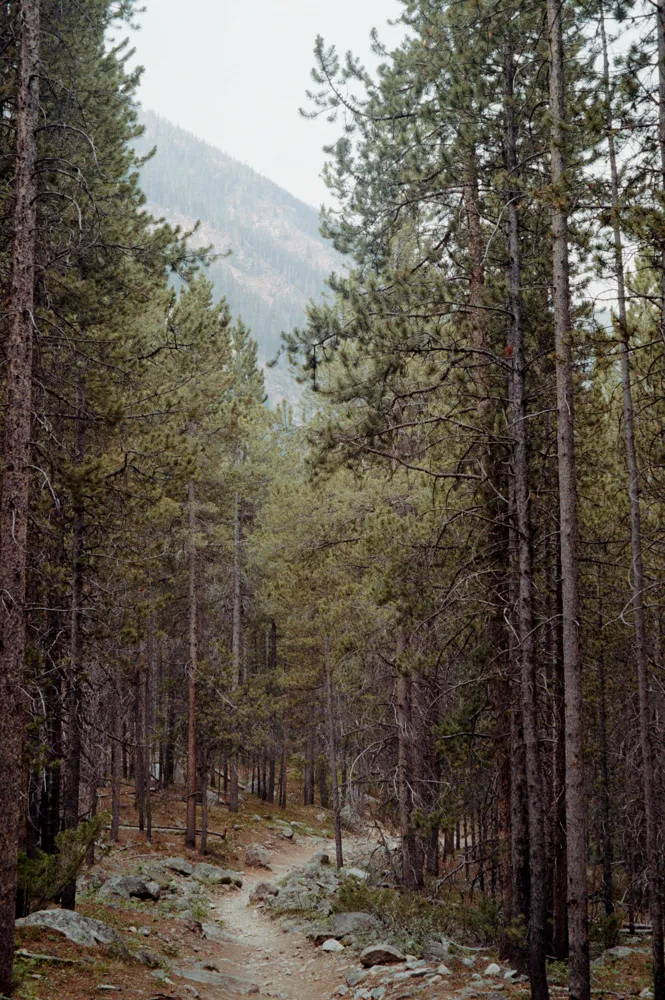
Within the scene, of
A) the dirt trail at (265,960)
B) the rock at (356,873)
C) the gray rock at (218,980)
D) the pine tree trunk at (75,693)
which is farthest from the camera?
the rock at (356,873)

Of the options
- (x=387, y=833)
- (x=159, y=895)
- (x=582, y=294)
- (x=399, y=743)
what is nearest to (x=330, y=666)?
(x=399, y=743)

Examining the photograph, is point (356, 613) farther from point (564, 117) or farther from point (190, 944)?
point (564, 117)

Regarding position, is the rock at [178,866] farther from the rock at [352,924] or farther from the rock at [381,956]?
the rock at [381,956]

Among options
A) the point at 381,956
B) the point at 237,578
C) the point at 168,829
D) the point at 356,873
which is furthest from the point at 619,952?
the point at 237,578

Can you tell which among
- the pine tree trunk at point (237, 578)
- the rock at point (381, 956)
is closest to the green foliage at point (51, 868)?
the rock at point (381, 956)

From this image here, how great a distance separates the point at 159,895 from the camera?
49.6ft

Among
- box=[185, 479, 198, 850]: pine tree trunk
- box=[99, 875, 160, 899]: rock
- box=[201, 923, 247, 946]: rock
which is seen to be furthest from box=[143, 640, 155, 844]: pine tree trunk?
box=[201, 923, 247, 946]: rock

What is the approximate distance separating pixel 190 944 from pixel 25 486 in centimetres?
889

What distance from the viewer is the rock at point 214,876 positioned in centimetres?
1881

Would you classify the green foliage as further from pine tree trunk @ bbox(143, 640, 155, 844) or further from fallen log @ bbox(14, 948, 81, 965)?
pine tree trunk @ bbox(143, 640, 155, 844)

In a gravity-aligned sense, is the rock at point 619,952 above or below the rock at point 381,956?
below

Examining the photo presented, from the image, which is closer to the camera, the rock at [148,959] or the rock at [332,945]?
the rock at [148,959]

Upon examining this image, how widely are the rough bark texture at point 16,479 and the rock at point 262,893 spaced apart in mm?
11385

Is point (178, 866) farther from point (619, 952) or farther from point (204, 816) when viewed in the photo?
point (619, 952)
